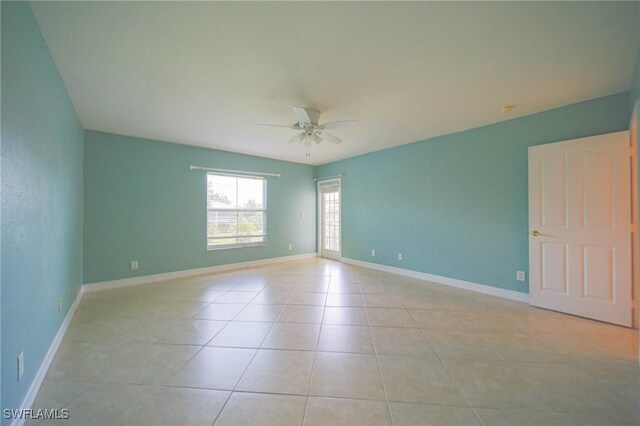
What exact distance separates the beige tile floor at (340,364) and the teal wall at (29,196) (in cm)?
40

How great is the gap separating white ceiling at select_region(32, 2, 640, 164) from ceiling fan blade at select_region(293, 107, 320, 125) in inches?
5.0

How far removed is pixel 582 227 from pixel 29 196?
4.97 metres

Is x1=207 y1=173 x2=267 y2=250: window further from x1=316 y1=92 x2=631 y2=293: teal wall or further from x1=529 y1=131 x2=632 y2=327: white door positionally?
x1=529 y1=131 x2=632 y2=327: white door

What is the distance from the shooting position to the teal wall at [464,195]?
3.07 metres

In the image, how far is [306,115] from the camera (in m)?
2.77

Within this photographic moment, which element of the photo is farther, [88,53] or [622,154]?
[622,154]

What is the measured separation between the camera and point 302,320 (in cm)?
268

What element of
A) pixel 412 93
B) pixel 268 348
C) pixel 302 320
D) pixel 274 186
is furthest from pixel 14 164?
pixel 274 186

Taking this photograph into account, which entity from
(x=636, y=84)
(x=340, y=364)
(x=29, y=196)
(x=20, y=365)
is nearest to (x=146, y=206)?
(x=29, y=196)

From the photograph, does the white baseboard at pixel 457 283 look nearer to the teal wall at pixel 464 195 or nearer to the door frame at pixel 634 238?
the teal wall at pixel 464 195

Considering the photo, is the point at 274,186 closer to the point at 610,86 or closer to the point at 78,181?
the point at 78,181

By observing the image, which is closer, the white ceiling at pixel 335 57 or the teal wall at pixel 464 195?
the white ceiling at pixel 335 57

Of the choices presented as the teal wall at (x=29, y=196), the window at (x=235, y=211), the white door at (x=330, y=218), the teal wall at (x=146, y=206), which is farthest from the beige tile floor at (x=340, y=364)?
the white door at (x=330, y=218)

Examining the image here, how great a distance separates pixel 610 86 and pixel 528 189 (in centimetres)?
121
